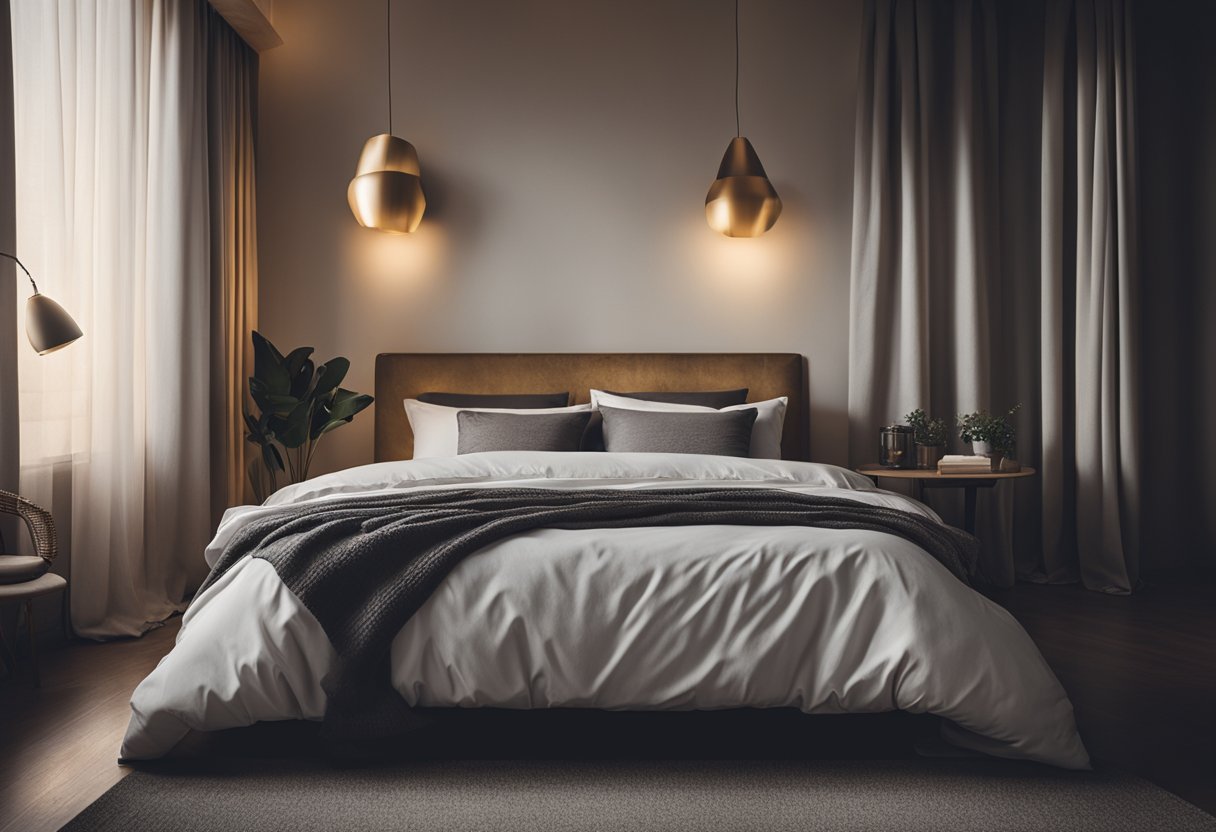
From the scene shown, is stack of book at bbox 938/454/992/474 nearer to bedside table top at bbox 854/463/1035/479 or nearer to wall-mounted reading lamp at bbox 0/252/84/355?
bedside table top at bbox 854/463/1035/479

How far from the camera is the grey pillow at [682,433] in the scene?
337 centimetres

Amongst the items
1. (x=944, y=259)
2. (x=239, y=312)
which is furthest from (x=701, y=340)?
(x=239, y=312)

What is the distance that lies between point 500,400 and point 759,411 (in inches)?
45.6

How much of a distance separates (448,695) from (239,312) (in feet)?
8.79

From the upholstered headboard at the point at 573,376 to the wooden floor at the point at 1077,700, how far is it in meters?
1.32

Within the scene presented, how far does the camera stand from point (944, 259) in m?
3.98

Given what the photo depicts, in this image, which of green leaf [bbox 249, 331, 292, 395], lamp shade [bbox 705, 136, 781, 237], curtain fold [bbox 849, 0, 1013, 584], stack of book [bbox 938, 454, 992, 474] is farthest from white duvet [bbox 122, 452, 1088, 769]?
lamp shade [bbox 705, 136, 781, 237]

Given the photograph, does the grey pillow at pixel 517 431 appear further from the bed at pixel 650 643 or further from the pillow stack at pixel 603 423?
the bed at pixel 650 643

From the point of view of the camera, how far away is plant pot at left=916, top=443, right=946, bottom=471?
11.7 feet

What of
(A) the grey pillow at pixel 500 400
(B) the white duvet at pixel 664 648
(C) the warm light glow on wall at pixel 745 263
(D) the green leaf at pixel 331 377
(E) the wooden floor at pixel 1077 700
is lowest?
(E) the wooden floor at pixel 1077 700

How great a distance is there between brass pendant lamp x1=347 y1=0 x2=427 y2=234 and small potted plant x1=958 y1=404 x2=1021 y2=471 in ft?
8.60

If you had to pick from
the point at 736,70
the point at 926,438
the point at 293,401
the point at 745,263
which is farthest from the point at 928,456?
the point at 293,401

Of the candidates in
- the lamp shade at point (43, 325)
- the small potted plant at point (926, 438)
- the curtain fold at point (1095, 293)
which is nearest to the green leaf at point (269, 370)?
the lamp shade at point (43, 325)

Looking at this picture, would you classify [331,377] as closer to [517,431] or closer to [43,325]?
[517,431]
